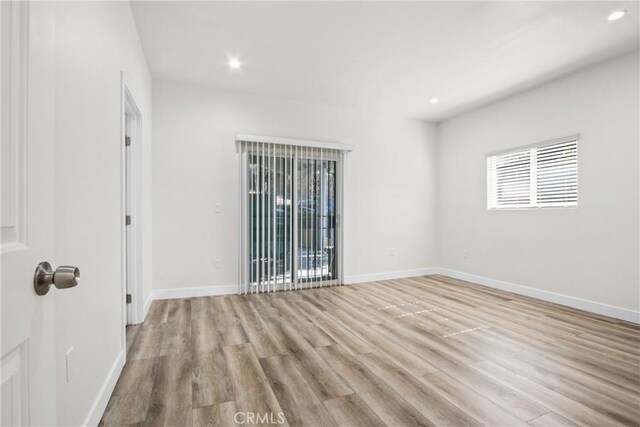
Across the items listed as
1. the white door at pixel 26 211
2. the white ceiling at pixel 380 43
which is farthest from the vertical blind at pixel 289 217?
the white door at pixel 26 211

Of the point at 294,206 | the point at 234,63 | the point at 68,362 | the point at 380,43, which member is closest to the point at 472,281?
the point at 294,206

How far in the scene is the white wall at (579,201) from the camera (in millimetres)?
3055

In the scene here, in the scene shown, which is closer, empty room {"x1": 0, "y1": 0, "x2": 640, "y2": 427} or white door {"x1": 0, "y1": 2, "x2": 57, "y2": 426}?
white door {"x1": 0, "y1": 2, "x2": 57, "y2": 426}

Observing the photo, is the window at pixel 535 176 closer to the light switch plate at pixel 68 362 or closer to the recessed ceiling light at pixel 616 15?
the recessed ceiling light at pixel 616 15

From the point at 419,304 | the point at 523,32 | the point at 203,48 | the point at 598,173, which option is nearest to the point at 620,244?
the point at 598,173

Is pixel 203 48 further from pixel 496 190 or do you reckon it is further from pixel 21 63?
pixel 496 190

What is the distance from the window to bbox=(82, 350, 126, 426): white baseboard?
457 cm

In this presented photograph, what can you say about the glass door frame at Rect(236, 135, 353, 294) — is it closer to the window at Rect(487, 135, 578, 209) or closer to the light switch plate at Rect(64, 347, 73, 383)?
the window at Rect(487, 135, 578, 209)

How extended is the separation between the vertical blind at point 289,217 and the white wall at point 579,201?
6.99ft

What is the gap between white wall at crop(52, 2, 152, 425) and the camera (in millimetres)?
1200

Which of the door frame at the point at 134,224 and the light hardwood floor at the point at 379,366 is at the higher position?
the door frame at the point at 134,224

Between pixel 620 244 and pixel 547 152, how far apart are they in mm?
1285

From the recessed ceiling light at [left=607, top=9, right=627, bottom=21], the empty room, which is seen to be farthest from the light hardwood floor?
the recessed ceiling light at [left=607, top=9, right=627, bottom=21]

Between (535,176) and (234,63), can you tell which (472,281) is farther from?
(234,63)
